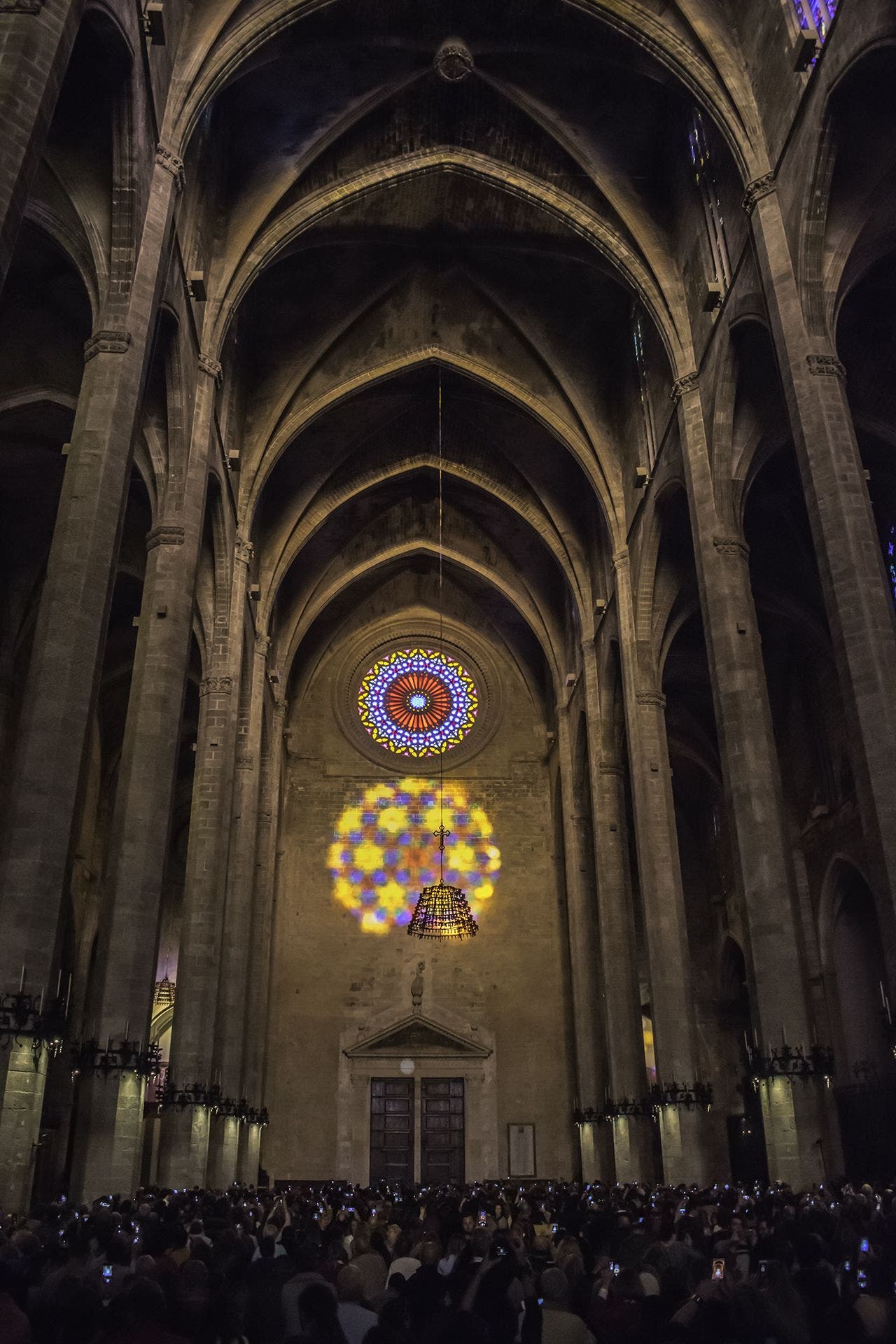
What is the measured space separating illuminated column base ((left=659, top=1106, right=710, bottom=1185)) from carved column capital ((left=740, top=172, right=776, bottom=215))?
14754 millimetres

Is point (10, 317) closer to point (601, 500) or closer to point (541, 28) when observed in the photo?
point (541, 28)

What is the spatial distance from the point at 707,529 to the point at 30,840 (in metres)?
11.8

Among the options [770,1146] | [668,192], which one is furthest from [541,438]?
[770,1146]

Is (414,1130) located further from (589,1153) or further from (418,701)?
(418,701)

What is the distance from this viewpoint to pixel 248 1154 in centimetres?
2427

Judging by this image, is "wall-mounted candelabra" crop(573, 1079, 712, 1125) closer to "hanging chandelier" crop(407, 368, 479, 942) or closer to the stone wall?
"hanging chandelier" crop(407, 368, 479, 942)

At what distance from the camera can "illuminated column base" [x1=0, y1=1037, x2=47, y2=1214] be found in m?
9.62

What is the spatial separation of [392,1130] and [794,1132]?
695 inches

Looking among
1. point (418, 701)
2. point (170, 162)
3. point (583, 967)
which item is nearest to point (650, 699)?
point (583, 967)

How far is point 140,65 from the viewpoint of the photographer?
13.4 m

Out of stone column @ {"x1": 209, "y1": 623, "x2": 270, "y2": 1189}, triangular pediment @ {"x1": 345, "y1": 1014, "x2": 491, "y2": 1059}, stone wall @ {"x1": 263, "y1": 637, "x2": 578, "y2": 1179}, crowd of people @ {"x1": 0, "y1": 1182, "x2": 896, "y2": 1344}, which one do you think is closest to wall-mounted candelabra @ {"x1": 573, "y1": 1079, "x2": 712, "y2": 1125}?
stone wall @ {"x1": 263, "y1": 637, "x2": 578, "y2": 1179}

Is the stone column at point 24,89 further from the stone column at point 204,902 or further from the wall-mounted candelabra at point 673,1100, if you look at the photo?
the wall-mounted candelabra at point 673,1100

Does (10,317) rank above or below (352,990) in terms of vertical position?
above

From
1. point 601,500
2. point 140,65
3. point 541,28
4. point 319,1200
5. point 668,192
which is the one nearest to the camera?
point 140,65
